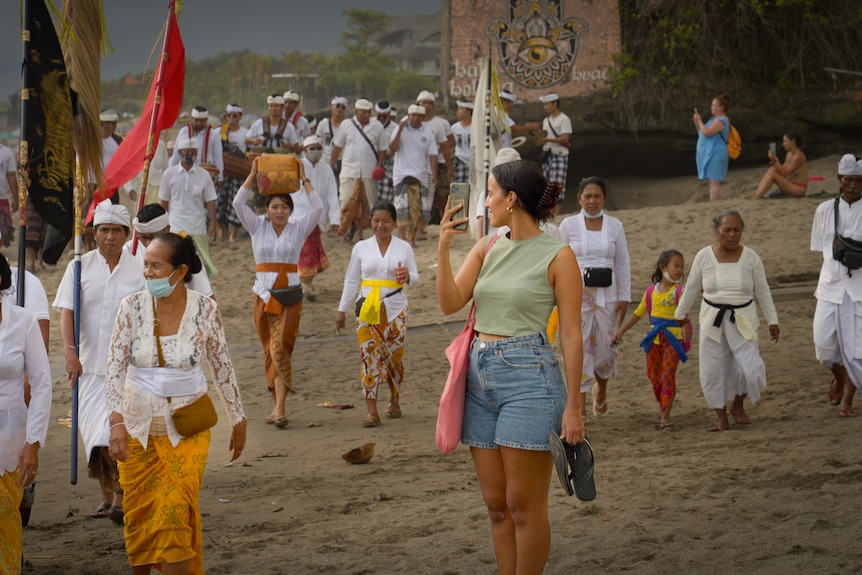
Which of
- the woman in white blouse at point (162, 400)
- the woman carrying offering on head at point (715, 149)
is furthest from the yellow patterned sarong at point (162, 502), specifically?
the woman carrying offering on head at point (715, 149)

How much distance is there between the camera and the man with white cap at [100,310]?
23.2 ft

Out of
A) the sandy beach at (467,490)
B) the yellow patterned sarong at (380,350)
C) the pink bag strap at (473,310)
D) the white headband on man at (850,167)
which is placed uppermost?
the white headband on man at (850,167)

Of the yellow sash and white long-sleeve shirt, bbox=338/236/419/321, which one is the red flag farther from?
the yellow sash

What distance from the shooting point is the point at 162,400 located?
5.42 metres

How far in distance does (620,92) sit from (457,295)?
1672 centimetres

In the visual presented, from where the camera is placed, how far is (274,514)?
24.0ft

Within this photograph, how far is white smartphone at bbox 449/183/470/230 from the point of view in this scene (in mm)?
5277

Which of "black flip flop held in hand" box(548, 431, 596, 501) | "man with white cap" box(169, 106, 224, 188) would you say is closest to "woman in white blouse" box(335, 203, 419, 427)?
"black flip flop held in hand" box(548, 431, 596, 501)

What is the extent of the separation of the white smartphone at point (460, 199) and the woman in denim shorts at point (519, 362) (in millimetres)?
80

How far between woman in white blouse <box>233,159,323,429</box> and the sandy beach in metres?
0.52

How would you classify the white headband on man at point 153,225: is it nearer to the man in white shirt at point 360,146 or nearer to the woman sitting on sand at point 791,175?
the man in white shirt at point 360,146

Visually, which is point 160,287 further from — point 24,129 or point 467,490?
point 467,490

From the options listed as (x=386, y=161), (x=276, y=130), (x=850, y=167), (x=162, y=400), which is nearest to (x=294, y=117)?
(x=276, y=130)

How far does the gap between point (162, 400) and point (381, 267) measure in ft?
15.9
